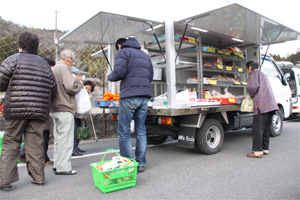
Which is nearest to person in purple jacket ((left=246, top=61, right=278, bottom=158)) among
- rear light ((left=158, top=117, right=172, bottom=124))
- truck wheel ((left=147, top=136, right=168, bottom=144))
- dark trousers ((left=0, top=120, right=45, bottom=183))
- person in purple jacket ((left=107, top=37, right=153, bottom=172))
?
rear light ((left=158, top=117, right=172, bottom=124))

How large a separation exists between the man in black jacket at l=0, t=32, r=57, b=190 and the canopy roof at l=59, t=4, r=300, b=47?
1505 millimetres

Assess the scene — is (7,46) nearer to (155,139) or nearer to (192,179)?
(155,139)

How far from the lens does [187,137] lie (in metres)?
4.48

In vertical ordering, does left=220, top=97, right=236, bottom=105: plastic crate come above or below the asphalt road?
above

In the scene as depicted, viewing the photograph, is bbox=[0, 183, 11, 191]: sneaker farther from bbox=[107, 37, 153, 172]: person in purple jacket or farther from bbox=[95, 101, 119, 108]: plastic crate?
bbox=[95, 101, 119, 108]: plastic crate

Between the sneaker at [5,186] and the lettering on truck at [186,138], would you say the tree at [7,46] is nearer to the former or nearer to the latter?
the sneaker at [5,186]

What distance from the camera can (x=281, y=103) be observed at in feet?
23.6

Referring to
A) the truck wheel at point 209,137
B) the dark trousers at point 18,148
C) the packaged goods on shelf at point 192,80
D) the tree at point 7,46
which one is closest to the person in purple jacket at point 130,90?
the dark trousers at point 18,148

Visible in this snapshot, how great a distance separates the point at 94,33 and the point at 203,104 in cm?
271

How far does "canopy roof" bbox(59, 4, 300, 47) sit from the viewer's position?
14.3 ft

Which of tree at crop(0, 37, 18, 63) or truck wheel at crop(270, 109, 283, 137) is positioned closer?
tree at crop(0, 37, 18, 63)

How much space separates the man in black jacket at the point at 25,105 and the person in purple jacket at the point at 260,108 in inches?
142

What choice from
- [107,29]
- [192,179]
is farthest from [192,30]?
[192,179]

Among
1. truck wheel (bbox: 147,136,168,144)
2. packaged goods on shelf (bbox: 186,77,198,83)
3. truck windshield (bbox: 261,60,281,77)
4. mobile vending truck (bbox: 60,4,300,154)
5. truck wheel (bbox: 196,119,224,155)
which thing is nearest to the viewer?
mobile vending truck (bbox: 60,4,300,154)
